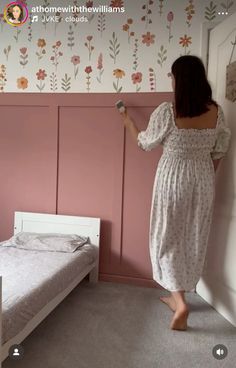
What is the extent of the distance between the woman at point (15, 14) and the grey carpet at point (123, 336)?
1.93 m

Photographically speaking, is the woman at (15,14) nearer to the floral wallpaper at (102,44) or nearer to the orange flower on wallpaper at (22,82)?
the floral wallpaper at (102,44)

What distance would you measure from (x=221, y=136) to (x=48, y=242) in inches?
49.0

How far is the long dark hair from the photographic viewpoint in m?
1.72

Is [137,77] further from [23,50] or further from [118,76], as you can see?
[23,50]

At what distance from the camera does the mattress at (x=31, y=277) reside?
53.2 inches

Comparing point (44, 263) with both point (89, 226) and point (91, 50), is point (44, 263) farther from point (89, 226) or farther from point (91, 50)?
point (91, 50)

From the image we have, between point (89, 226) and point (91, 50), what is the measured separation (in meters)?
1.19

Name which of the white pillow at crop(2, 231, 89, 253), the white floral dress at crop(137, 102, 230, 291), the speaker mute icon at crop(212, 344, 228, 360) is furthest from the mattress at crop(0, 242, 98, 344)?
the speaker mute icon at crop(212, 344, 228, 360)

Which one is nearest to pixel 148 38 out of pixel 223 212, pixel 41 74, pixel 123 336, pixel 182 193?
pixel 41 74

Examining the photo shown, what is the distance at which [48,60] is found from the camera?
2.36 metres

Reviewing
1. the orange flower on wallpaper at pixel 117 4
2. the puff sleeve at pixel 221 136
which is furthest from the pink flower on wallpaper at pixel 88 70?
the puff sleeve at pixel 221 136

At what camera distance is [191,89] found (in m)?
1.73

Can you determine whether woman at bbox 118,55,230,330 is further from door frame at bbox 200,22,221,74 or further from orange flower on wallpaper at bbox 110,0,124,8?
orange flower on wallpaper at bbox 110,0,124,8

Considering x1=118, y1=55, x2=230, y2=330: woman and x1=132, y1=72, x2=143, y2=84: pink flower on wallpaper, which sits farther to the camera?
x1=132, y1=72, x2=143, y2=84: pink flower on wallpaper
